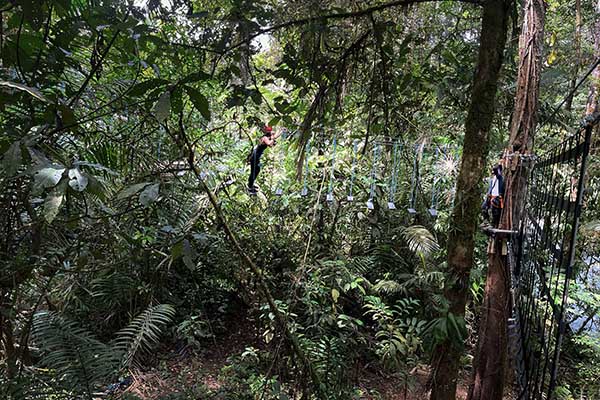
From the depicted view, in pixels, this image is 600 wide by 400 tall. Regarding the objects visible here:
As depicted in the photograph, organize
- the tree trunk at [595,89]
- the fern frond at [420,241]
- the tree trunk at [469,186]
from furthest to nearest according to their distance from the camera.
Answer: the tree trunk at [595,89] → the fern frond at [420,241] → the tree trunk at [469,186]

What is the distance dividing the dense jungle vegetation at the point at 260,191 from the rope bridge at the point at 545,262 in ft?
0.52

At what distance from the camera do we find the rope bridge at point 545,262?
2.60 ft

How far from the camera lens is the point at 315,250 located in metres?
3.71

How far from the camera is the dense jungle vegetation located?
1.12m

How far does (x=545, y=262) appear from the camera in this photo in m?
2.12

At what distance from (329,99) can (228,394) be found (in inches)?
A: 61.0

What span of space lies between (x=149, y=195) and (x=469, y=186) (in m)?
1.06

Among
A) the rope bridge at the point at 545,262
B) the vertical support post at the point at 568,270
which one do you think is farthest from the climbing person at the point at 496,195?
the vertical support post at the point at 568,270

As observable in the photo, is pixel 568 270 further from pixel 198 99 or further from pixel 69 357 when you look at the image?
pixel 69 357

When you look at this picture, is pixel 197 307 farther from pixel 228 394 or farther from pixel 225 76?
pixel 225 76

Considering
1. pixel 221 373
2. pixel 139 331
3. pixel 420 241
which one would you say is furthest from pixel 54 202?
pixel 420 241

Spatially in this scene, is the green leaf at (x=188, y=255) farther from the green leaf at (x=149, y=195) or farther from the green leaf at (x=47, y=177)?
the green leaf at (x=47, y=177)

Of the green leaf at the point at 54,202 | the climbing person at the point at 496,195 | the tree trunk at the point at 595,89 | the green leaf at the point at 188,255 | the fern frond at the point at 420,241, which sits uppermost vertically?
the tree trunk at the point at 595,89

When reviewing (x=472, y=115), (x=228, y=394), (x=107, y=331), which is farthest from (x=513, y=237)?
(x=107, y=331)
